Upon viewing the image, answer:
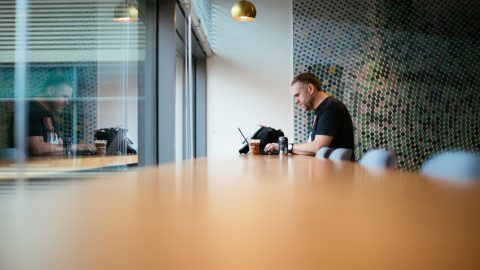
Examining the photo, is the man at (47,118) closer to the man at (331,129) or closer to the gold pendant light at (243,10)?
the man at (331,129)

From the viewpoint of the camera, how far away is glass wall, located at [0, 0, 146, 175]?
8.12ft

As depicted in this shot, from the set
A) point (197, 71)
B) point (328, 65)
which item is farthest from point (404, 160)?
point (197, 71)

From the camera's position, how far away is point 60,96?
2.94m

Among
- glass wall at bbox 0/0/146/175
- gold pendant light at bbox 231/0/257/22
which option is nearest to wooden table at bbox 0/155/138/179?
glass wall at bbox 0/0/146/175

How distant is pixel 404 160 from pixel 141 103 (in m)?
4.53

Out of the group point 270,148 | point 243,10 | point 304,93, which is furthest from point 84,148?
point 243,10

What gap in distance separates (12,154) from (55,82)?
1.95 ft

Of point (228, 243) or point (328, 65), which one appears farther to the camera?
point (328, 65)

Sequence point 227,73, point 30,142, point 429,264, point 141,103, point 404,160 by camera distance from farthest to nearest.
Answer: point 227,73, point 404,160, point 141,103, point 30,142, point 429,264

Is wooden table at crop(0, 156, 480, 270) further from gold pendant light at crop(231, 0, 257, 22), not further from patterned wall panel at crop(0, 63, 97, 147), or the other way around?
gold pendant light at crop(231, 0, 257, 22)

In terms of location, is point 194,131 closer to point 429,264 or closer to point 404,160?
point 404,160

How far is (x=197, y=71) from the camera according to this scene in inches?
289

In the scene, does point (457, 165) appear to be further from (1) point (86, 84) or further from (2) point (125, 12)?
(2) point (125, 12)

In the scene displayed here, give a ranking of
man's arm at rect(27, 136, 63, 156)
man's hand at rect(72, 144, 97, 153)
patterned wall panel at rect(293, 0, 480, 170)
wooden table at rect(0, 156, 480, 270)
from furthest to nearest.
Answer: patterned wall panel at rect(293, 0, 480, 170), man's hand at rect(72, 144, 97, 153), man's arm at rect(27, 136, 63, 156), wooden table at rect(0, 156, 480, 270)
